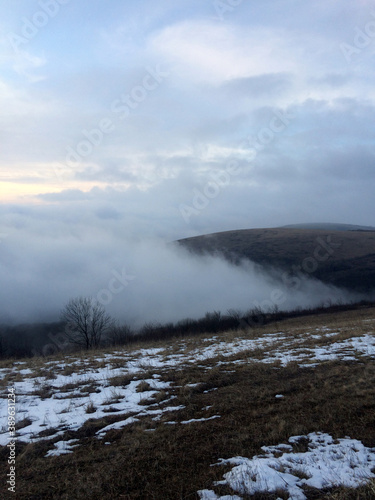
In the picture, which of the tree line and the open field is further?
the tree line

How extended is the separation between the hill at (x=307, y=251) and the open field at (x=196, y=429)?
7495 centimetres

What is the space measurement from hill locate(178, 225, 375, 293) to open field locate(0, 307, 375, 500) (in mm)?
74955

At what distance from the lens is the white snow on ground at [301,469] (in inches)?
163

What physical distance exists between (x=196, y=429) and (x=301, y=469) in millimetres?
2413

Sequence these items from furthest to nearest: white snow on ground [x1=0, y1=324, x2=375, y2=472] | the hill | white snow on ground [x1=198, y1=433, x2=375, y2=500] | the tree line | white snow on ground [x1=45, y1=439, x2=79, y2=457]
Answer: the hill
the tree line
white snow on ground [x1=0, y1=324, x2=375, y2=472]
white snow on ground [x1=45, y1=439, x2=79, y2=457]
white snow on ground [x1=198, y1=433, x2=375, y2=500]

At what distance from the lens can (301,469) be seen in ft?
14.9

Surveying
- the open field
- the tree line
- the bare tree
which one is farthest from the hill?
the open field

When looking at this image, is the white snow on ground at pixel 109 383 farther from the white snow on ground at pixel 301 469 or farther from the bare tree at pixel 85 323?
the bare tree at pixel 85 323

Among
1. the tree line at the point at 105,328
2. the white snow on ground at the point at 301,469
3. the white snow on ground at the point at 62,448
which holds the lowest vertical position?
the tree line at the point at 105,328

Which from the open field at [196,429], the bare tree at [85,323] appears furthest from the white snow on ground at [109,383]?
the bare tree at [85,323]

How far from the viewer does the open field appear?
447 centimetres

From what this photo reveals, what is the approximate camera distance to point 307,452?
5.08 m

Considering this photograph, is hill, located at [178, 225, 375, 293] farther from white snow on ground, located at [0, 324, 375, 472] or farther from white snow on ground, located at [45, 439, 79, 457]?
white snow on ground, located at [45, 439, 79, 457]

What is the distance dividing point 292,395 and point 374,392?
6.24ft
